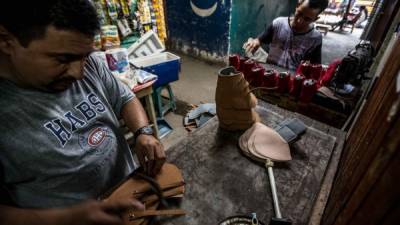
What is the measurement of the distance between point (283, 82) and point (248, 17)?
3603mm

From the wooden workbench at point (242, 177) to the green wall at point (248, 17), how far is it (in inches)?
157

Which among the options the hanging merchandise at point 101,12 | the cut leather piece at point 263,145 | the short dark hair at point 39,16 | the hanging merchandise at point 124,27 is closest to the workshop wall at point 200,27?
the hanging merchandise at point 124,27

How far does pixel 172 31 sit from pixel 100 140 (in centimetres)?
535

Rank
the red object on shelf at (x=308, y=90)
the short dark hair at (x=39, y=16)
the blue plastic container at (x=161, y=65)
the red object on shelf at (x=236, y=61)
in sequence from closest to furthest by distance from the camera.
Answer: the short dark hair at (x=39, y=16) → the red object on shelf at (x=308, y=90) → the red object on shelf at (x=236, y=61) → the blue plastic container at (x=161, y=65)

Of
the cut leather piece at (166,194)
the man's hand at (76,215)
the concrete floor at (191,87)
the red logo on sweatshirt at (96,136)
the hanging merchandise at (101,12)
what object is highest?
the hanging merchandise at (101,12)

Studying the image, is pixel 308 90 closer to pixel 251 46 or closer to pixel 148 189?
pixel 251 46

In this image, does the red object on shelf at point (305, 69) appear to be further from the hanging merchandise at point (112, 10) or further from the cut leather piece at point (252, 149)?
the hanging merchandise at point (112, 10)

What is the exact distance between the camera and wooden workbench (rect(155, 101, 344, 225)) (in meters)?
0.87

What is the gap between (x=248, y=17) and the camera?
16.0 feet

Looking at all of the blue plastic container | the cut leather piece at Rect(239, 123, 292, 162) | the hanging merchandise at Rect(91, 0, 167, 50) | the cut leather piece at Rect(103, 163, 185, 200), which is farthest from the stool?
the cut leather piece at Rect(103, 163, 185, 200)

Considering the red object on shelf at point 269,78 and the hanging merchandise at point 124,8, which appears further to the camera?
the hanging merchandise at point 124,8

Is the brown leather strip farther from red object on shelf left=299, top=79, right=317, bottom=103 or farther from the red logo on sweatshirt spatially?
red object on shelf left=299, top=79, right=317, bottom=103

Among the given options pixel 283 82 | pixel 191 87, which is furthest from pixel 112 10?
pixel 283 82

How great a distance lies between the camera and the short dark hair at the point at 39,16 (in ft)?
2.09
